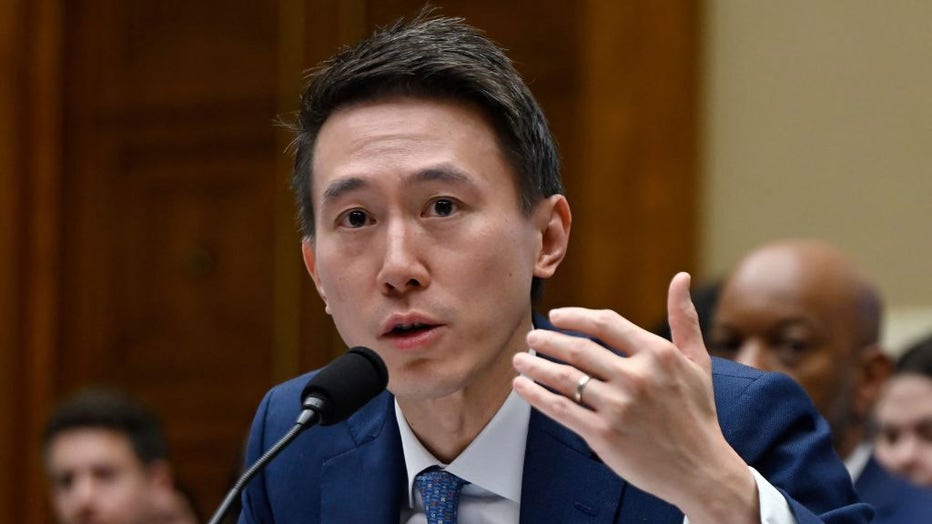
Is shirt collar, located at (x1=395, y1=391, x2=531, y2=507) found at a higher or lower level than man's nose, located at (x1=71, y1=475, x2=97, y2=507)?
higher

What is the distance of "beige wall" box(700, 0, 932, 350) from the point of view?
4.44m

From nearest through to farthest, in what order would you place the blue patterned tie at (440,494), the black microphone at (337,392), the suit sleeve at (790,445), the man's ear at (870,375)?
the black microphone at (337,392) → the suit sleeve at (790,445) → the blue patterned tie at (440,494) → the man's ear at (870,375)

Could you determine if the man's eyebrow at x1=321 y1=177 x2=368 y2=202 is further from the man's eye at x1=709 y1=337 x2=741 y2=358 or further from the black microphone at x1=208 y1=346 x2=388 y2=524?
the man's eye at x1=709 y1=337 x2=741 y2=358

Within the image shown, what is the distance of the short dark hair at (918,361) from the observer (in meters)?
3.89

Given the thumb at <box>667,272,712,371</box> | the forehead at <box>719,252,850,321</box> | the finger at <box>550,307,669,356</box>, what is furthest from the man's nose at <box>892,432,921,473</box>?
the finger at <box>550,307,669,356</box>

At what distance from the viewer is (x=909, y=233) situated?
4449mm

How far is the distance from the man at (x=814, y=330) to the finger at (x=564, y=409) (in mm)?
1753

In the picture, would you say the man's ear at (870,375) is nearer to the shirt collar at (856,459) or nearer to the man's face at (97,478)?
the shirt collar at (856,459)

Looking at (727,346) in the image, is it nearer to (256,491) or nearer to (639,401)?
(256,491)

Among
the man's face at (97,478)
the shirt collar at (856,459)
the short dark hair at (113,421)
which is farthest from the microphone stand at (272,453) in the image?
the short dark hair at (113,421)

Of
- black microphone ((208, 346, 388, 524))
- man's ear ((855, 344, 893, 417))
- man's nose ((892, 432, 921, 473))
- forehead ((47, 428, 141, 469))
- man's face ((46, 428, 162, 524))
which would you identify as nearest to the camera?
black microphone ((208, 346, 388, 524))

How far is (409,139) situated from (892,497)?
156 centimetres

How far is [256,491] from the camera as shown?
2.48 metres

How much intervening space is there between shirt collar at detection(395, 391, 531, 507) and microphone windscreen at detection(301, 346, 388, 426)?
373mm
